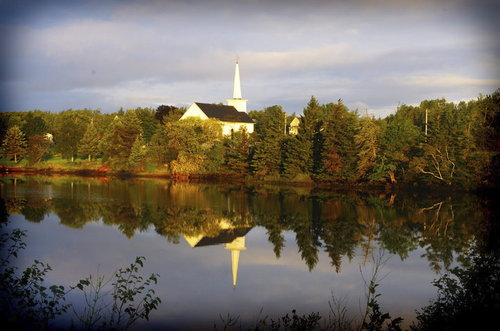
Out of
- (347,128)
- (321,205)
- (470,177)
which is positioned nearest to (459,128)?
(470,177)

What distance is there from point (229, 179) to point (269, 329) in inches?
1751

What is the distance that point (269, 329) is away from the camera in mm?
8938

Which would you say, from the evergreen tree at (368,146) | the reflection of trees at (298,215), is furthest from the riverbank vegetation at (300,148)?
the reflection of trees at (298,215)

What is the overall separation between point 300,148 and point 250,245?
1186 inches

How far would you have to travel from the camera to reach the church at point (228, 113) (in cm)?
6881

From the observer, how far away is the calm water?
38.1 ft

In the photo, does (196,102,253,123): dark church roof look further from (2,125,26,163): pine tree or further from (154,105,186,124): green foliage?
(2,125,26,163): pine tree

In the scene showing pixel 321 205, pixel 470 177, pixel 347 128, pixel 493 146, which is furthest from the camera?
pixel 347 128

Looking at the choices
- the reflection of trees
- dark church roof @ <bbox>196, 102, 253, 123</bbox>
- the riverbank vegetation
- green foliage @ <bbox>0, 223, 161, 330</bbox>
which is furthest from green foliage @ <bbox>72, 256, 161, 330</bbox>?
dark church roof @ <bbox>196, 102, 253, 123</bbox>

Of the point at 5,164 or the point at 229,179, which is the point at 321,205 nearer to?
the point at 229,179

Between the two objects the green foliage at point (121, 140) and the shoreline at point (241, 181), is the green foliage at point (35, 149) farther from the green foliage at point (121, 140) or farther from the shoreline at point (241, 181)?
the green foliage at point (121, 140)

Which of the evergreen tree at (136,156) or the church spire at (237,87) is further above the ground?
the church spire at (237,87)

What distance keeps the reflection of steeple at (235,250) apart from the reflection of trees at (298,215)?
50.9 inches

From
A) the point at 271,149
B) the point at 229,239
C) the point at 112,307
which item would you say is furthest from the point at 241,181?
Result: the point at 112,307
